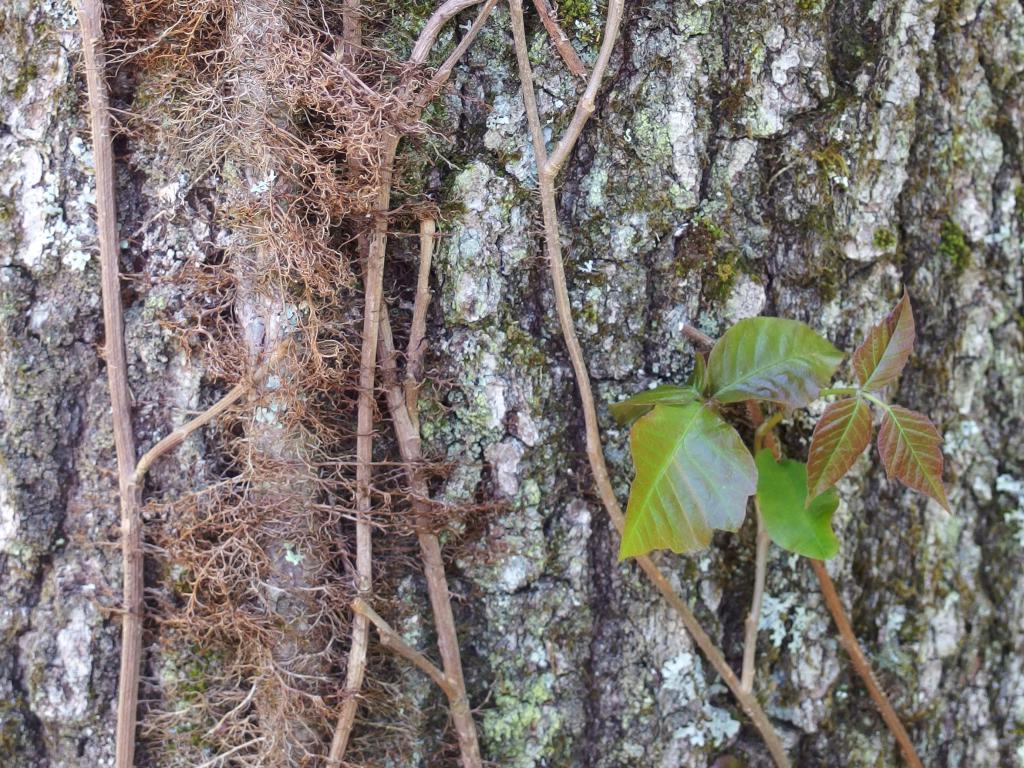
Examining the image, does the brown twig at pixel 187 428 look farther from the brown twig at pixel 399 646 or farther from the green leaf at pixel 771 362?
the green leaf at pixel 771 362

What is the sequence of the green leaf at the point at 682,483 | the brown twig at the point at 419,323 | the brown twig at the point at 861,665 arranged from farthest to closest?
the brown twig at the point at 861,665, the brown twig at the point at 419,323, the green leaf at the point at 682,483

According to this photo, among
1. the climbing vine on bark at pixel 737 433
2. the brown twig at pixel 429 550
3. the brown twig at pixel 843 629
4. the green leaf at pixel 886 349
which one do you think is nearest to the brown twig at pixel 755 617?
the brown twig at pixel 843 629

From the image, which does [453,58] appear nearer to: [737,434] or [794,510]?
[737,434]

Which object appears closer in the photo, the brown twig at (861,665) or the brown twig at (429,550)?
the brown twig at (429,550)

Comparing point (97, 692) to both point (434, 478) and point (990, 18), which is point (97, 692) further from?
point (990, 18)

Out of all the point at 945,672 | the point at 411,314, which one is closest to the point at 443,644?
the point at 411,314

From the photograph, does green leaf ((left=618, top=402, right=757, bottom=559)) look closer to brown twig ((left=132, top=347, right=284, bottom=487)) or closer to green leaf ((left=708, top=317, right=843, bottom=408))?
green leaf ((left=708, top=317, right=843, bottom=408))

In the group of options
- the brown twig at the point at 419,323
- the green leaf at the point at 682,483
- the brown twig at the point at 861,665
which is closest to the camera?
the green leaf at the point at 682,483

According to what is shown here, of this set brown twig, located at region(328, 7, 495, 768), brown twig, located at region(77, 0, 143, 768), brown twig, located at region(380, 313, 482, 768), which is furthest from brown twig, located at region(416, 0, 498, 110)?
brown twig, located at region(77, 0, 143, 768)
